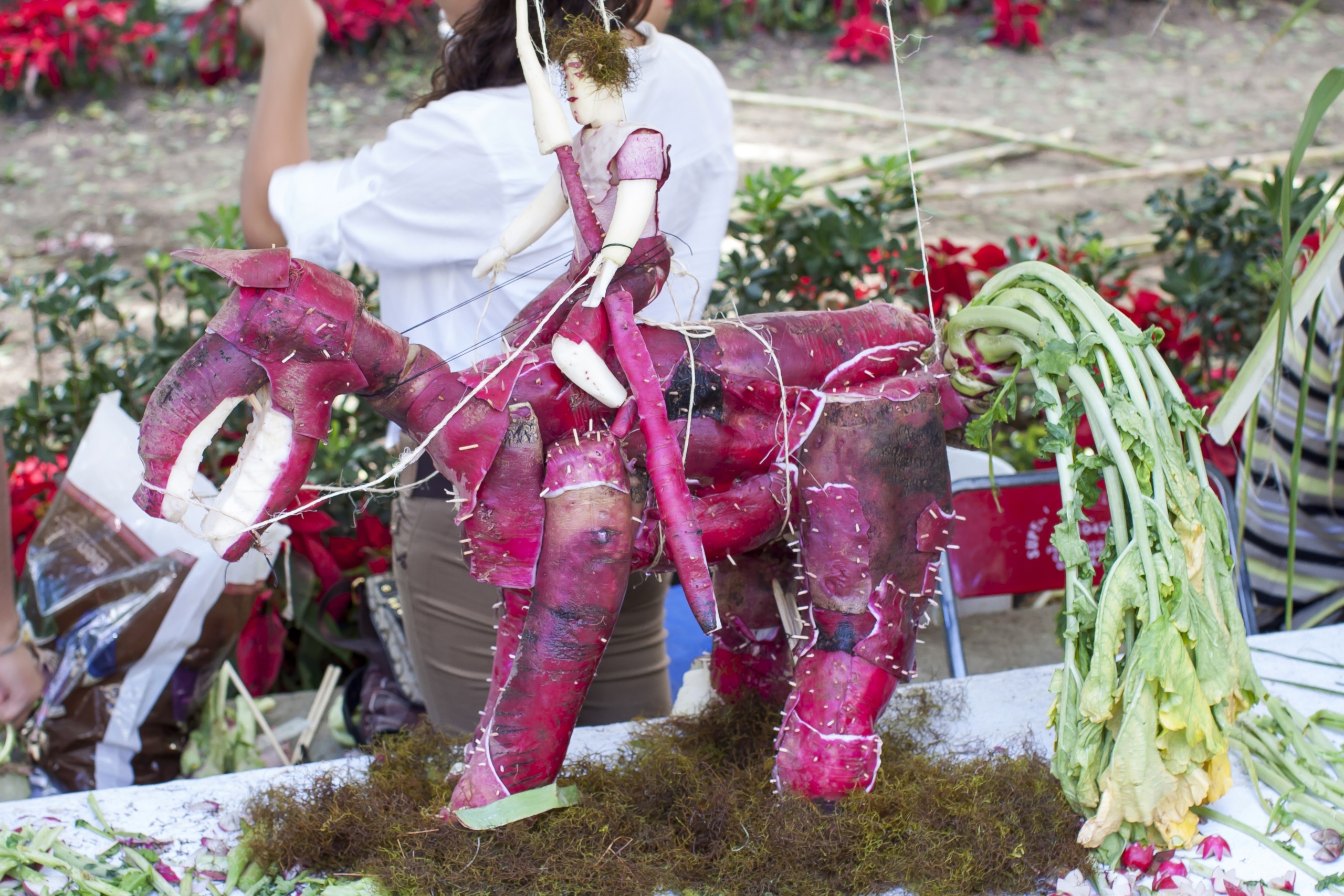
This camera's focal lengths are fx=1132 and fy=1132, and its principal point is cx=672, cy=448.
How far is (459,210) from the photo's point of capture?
1.44 metres

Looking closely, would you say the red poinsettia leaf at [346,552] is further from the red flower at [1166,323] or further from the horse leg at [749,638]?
Answer: the red flower at [1166,323]

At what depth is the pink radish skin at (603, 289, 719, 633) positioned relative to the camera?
109 cm

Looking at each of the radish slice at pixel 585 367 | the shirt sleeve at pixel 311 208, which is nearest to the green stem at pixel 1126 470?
the radish slice at pixel 585 367

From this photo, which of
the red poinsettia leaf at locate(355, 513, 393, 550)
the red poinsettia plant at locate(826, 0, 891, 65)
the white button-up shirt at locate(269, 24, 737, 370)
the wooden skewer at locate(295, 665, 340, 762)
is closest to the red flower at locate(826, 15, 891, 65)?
the red poinsettia plant at locate(826, 0, 891, 65)

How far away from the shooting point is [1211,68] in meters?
6.06

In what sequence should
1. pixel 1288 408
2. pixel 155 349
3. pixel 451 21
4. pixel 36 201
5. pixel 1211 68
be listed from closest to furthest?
pixel 451 21 < pixel 1288 408 < pixel 155 349 < pixel 36 201 < pixel 1211 68

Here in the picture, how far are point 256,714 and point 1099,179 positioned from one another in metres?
4.10

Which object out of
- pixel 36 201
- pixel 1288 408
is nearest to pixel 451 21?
pixel 1288 408

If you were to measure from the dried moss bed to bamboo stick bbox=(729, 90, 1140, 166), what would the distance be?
3.88m

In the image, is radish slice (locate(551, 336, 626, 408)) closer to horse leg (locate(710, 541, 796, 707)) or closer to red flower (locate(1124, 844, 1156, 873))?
horse leg (locate(710, 541, 796, 707))

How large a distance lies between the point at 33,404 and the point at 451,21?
1.43m

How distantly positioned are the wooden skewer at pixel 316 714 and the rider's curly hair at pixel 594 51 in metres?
1.24

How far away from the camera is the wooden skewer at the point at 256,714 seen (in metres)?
1.73

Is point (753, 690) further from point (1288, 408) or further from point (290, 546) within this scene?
point (1288, 408)
